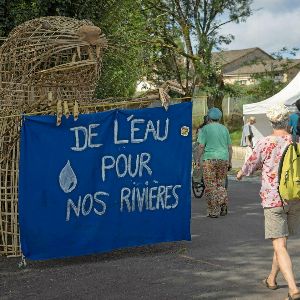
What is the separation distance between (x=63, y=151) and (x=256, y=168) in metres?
2.19

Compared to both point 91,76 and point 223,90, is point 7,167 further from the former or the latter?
point 223,90

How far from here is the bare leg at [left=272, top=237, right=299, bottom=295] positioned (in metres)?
5.11

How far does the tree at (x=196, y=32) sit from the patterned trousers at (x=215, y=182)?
1757 cm

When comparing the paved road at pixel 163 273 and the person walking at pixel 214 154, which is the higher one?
the person walking at pixel 214 154

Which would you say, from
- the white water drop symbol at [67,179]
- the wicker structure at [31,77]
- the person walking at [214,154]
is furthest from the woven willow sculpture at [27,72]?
the person walking at [214,154]

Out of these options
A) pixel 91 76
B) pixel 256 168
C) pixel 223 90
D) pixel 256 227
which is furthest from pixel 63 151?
pixel 223 90

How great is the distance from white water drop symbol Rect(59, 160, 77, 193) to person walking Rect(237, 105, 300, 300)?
2036 mm

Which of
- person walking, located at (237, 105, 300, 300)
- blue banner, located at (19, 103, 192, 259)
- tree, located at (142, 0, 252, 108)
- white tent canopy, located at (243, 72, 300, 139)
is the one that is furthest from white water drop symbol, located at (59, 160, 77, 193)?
tree, located at (142, 0, 252, 108)

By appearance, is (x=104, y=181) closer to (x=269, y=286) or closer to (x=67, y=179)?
(x=67, y=179)

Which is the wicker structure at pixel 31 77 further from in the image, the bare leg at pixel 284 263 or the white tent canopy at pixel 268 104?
the white tent canopy at pixel 268 104

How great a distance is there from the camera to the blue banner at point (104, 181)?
6.36 m

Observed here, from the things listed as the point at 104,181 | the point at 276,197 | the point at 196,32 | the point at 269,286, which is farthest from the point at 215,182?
the point at 196,32

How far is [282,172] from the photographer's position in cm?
532

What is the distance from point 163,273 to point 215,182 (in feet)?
11.9
